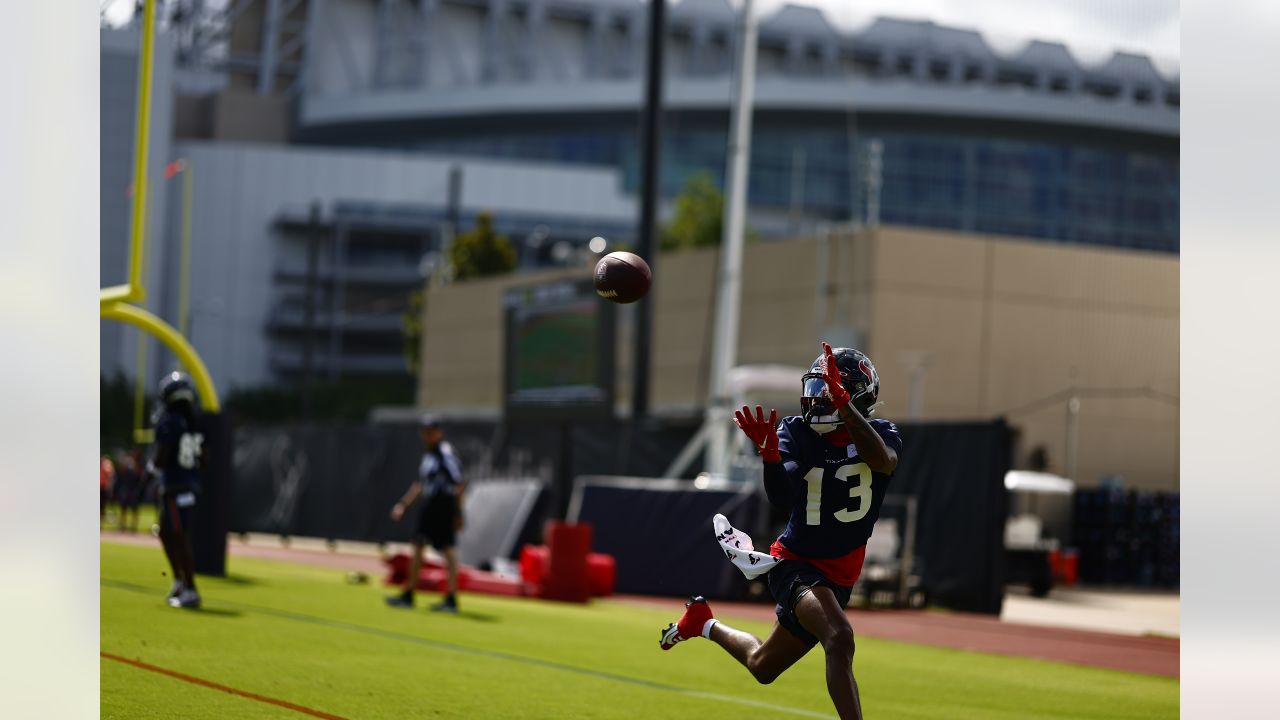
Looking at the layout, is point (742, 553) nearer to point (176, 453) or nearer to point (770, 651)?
point (770, 651)

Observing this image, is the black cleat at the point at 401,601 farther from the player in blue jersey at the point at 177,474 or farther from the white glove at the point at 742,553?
the white glove at the point at 742,553

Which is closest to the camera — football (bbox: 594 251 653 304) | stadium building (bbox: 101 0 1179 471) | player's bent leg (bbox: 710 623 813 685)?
player's bent leg (bbox: 710 623 813 685)

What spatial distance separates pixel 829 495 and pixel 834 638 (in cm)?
68

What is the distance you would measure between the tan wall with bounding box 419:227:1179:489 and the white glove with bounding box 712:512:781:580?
22.2 metres

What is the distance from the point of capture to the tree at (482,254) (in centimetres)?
5631

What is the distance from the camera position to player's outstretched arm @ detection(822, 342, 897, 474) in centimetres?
684

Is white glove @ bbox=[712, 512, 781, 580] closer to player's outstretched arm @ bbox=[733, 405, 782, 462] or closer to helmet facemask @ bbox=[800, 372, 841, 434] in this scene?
player's outstretched arm @ bbox=[733, 405, 782, 462]

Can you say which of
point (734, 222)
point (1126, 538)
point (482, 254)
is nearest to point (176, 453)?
point (734, 222)

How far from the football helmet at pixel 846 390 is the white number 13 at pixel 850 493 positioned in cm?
20

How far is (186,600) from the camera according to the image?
15117mm

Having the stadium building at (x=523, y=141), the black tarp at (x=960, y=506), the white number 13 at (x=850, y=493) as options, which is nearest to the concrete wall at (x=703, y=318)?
the black tarp at (x=960, y=506)

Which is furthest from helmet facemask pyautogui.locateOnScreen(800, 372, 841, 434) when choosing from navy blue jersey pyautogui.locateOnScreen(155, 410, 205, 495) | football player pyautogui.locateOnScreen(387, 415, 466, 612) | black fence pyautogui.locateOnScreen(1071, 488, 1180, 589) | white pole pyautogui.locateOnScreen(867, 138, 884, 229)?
white pole pyautogui.locateOnScreen(867, 138, 884, 229)
